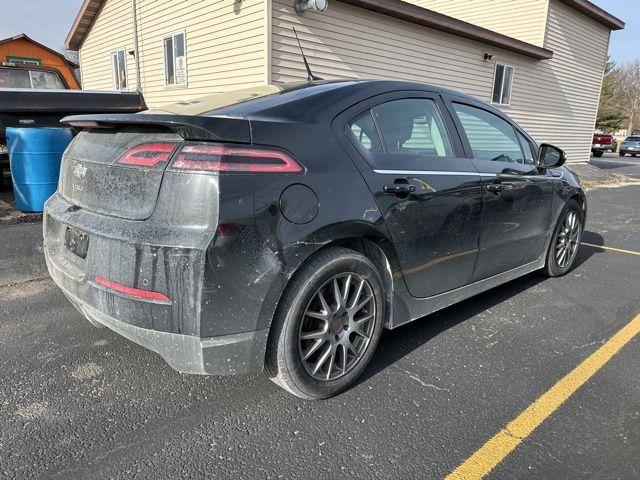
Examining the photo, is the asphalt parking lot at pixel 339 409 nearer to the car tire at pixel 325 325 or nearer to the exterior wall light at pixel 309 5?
the car tire at pixel 325 325

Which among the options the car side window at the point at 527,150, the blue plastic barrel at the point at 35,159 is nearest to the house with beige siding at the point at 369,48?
the blue plastic barrel at the point at 35,159

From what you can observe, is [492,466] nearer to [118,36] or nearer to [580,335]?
[580,335]

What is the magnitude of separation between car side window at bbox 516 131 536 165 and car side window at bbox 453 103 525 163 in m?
0.05

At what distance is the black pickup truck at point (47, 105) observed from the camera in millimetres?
6094

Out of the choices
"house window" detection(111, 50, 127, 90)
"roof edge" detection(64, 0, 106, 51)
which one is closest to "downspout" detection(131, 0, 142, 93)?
"house window" detection(111, 50, 127, 90)

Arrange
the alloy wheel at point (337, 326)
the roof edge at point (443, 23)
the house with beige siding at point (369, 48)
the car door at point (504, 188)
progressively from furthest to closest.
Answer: the roof edge at point (443, 23)
the house with beige siding at point (369, 48)
the car door at point (504, 188)
the alloy wheel at point (337, 326)

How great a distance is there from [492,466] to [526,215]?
2.20m

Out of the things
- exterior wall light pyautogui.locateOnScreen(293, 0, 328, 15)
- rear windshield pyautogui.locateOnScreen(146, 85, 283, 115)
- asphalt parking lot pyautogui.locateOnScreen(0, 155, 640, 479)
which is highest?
exterior wall light pyautogui.locateOnScreen(293, 0, 328, 15)

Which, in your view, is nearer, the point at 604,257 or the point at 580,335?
the point at 580,335

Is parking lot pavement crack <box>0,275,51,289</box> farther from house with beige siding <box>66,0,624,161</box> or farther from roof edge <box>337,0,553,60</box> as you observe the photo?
roof edge <box>337,0,553,60</box>

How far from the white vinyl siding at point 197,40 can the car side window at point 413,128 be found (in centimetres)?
582

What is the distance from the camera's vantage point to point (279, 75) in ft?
27.5

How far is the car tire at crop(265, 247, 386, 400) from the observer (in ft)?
7.20

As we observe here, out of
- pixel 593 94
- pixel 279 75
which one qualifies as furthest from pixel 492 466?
pixel 593 94
